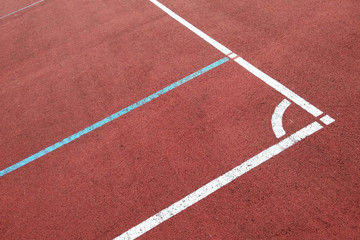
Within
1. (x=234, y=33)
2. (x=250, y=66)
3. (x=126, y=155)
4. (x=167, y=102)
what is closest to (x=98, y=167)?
(x=126, y=155)

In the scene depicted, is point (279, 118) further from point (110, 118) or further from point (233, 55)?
point (110, 118)

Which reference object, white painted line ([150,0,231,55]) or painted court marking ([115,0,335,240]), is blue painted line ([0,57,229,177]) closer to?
white painted line ([150,0,231,55])

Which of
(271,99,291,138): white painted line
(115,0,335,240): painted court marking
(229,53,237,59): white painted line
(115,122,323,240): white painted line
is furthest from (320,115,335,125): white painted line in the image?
(229,53,237,59): white painted line

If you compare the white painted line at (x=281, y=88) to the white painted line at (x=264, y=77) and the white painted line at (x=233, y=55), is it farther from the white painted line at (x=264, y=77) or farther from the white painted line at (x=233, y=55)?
the white painted line at (x=233, y=55)

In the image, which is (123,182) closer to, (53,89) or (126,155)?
(126,155)

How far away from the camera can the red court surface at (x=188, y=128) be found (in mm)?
4055

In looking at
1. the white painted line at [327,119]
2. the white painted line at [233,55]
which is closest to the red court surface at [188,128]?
the white painted line at [327,119]

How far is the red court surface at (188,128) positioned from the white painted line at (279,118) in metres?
0.08

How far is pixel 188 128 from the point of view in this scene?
5.23 m

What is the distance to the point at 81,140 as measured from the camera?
559 centimetres

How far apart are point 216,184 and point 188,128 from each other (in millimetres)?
1198

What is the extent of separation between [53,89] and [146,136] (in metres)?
2.96

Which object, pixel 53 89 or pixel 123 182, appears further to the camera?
pixel 53 89

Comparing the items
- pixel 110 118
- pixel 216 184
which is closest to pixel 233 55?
pixel 110 118
